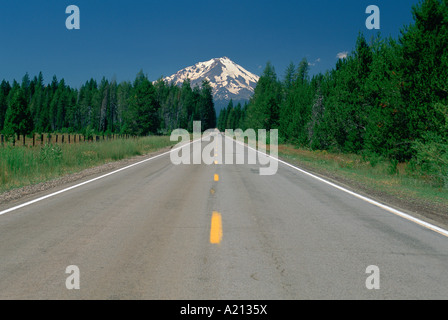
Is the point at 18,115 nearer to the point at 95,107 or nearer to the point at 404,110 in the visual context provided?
the point at 95,107

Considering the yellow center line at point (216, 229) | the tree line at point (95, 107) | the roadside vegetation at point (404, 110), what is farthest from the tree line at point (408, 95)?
the tree line at point (95, 107)

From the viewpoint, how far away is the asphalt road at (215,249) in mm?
3557

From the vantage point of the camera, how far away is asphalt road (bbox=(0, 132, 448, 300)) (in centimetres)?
356

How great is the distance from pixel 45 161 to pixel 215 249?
13.2 meters

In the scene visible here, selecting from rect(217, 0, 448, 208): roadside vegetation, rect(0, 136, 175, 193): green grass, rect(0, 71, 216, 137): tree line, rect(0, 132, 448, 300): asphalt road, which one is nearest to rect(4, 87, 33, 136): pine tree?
rect(0, 71, 216, 137): tree line

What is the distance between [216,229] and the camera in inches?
233

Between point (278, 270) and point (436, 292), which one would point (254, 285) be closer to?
point (278, 270)

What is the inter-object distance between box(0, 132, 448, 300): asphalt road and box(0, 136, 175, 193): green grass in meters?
4.43

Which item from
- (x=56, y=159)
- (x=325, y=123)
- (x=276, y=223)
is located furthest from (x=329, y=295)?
(x=325, y=123)

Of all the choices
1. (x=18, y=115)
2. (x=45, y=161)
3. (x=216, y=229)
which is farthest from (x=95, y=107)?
(x=216, y=229)

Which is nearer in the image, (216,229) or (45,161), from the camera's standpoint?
(216,229)

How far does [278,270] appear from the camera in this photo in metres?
4.08

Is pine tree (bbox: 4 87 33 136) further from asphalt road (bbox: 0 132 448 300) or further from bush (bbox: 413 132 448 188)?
bush (bbox: 413 132 448 188)

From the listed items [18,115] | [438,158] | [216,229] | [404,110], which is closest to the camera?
[216,229]
